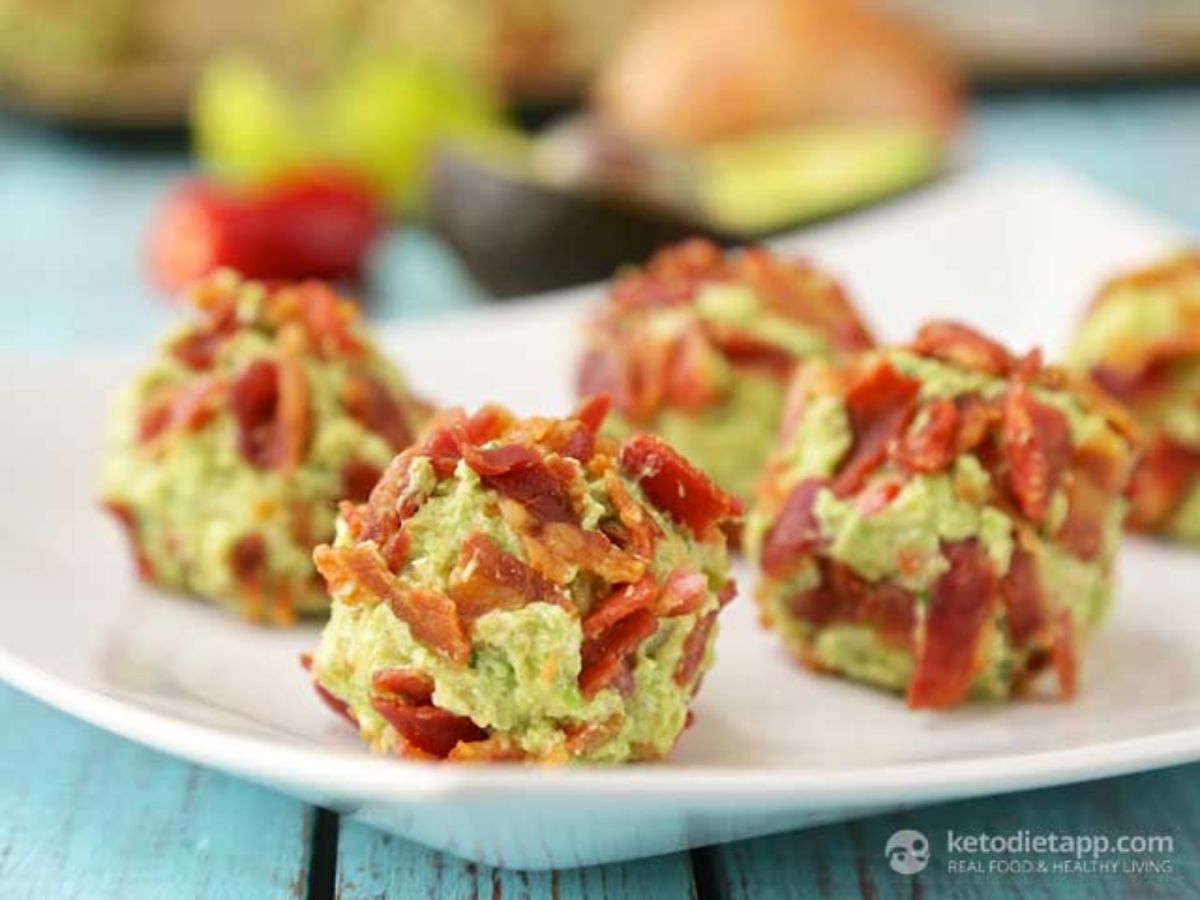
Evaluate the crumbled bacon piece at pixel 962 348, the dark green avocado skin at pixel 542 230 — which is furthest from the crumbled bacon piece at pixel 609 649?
the dark green avocado skin at pixel 542 230

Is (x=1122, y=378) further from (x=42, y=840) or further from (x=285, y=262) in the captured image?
(x=285, y=262)

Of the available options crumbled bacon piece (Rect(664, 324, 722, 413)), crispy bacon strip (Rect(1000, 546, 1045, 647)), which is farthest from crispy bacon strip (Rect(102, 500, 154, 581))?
crispy bacon strip (Rect(1000, 546, 1045, 647))

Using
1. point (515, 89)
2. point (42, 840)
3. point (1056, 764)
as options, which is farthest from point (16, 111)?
point (1056, 764)

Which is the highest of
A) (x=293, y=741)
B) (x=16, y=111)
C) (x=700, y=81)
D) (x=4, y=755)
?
(x=293, y=741)

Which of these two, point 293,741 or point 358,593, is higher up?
point 358,593

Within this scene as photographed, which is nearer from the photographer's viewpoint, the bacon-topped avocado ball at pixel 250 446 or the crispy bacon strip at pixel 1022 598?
the crispy bacon strip at pixel 1022 598

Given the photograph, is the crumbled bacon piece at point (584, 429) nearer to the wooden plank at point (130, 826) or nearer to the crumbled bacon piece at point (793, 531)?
the crumbled bacon piece at point (793, 531)
